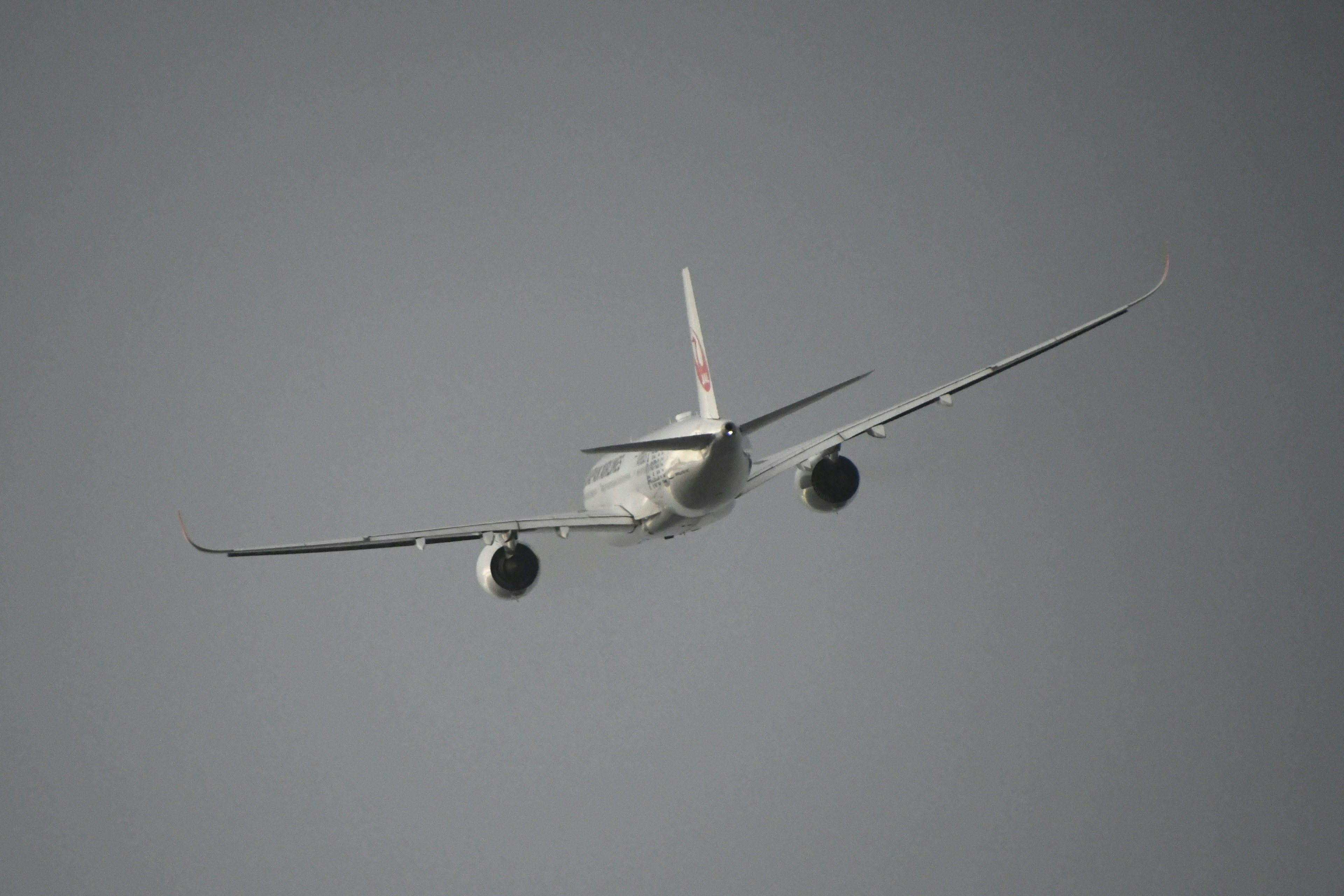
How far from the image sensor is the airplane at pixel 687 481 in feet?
140

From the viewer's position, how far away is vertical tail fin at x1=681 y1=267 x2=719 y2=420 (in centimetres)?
4816

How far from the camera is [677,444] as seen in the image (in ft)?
139

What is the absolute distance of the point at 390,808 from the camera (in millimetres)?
119062

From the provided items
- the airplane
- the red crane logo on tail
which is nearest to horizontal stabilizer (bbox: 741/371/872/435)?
the airplane

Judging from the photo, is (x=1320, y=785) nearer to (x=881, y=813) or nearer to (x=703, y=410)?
(x=881, y=813)

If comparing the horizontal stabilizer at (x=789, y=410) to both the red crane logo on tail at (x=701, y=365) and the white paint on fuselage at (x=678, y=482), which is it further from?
the red crane logo on tail at (x=701, y=365)

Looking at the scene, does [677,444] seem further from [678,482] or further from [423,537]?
[423,537]

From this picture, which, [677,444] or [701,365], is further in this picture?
[701,365]

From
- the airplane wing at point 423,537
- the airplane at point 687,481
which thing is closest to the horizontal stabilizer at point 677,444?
the airplane at point 687,481

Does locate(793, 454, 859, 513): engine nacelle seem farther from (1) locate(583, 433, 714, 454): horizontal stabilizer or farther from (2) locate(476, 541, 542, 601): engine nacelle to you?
(2) locate(476, 541, 542, 601): engine nacelle

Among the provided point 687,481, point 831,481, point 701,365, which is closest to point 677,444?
point 687,481

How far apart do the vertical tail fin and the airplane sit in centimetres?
5

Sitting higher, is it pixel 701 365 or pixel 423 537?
pixel 701 365

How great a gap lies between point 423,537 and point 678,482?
831 cm
